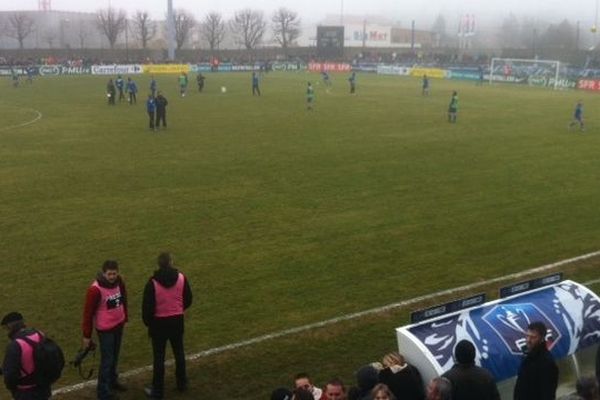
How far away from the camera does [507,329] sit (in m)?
7.49

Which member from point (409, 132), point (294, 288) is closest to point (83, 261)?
point (294, 288)

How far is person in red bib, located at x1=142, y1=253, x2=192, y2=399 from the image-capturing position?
25.5 feet

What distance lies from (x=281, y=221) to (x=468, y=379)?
950 centimetres

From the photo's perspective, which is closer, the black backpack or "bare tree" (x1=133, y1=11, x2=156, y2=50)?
the black backpack

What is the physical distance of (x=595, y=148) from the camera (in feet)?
85.0

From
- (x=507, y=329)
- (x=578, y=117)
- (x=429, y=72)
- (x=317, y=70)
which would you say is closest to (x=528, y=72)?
Result: (x=429, y=72)

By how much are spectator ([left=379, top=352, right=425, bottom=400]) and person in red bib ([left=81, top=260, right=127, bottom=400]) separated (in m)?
3.24

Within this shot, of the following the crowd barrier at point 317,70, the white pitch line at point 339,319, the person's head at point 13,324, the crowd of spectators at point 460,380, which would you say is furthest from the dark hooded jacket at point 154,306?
the crowd barrier at point 317,70

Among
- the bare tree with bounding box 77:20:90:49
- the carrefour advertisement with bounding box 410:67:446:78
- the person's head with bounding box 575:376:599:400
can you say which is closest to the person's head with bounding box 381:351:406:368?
the person's head with bounding box 575:376:599:400

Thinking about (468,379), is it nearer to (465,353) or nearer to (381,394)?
(465,353)

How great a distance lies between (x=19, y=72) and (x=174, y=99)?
34.3 metres

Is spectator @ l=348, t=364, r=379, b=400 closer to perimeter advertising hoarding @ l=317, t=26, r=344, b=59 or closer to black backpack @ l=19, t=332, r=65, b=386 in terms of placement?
black backpack @ l=19, t=332, r=65, b=386

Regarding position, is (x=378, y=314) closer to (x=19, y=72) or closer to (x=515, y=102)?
(x=515, y=102)

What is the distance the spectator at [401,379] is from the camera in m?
6.43
